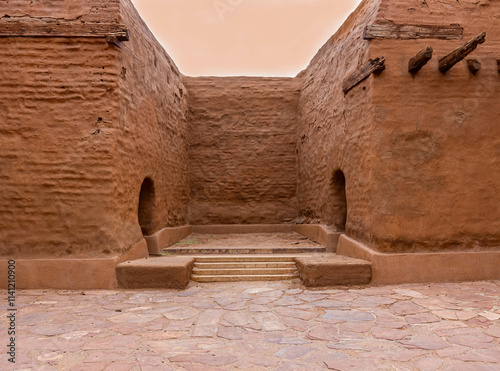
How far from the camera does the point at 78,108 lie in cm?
515

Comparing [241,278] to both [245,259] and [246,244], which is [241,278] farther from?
[246,244]

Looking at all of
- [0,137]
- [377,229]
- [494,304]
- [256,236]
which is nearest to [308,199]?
[256,236]

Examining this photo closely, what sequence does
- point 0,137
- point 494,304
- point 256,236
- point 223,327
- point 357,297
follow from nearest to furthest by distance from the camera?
1. point 223,327
2. point 494,304
3. point 357,297
4. point 0,137
5. point 256,236

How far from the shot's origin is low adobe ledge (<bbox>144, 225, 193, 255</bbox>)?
21.7ft

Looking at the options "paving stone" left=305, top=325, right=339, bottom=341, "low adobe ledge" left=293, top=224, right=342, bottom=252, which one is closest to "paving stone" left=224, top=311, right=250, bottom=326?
"paving stone" left=305, top=325, right=339, bottom=341

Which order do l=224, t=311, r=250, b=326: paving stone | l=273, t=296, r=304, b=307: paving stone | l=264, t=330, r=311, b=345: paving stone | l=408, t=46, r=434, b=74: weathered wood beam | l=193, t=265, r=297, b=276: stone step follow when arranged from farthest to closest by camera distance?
l=193, t=265, r=297, b=276: stone step, l=408, t=46, r=434, b=74: weathered wood beam, l=273, t=296, r=304, b=307: paving stone, l=224, t=311, r=250, b=326: paving stone, l=264, t=330, r=311, b=345: paving stone

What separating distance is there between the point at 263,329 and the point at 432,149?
3831 millimetres

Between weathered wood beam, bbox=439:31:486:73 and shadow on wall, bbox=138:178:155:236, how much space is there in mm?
5412

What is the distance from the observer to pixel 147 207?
695 cm

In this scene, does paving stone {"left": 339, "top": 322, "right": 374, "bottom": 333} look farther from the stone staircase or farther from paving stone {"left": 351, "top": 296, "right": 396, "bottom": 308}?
the stone staircase

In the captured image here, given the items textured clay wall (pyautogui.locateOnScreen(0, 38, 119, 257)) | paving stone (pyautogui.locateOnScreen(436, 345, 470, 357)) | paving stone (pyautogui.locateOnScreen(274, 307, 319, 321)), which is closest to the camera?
paving stone (pyautogui.locateOnScreen(436, 345, 470, 357))

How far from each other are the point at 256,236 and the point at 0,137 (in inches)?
230

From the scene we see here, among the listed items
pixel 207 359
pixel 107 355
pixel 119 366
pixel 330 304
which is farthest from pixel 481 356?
pixel 107 355

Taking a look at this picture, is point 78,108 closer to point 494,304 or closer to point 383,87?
point 383,87
